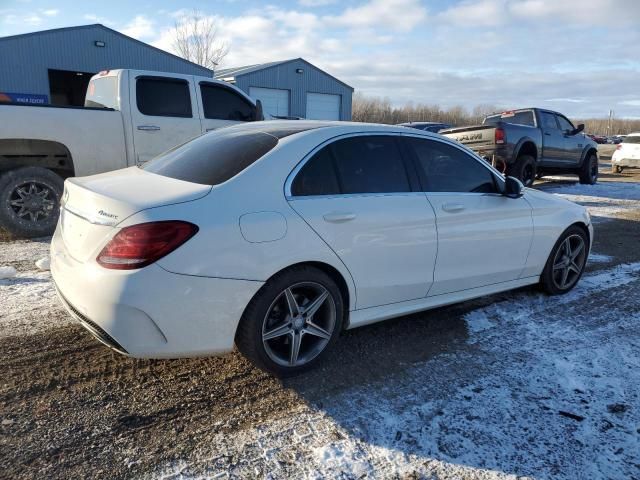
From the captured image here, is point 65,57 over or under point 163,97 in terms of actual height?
over

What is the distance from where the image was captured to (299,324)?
3176 millimetres

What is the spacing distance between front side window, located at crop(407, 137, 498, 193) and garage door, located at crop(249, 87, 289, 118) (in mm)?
25099

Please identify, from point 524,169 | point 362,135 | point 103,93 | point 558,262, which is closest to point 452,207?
point 362,135

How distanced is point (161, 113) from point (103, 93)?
102 cm

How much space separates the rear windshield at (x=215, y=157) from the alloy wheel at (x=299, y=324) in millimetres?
832

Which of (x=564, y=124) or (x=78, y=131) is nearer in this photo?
(x=78, y=131)

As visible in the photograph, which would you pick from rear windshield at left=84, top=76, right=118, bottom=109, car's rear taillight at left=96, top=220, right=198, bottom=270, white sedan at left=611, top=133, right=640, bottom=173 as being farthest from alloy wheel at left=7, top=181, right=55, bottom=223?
white sedan at left=611, top=133, right=640, bottom=173

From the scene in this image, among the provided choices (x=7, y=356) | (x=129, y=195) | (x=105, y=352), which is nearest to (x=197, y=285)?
(x=129, y=195)

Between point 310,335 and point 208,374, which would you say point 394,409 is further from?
point 208,374

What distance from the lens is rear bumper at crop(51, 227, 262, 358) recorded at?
2.61 meters

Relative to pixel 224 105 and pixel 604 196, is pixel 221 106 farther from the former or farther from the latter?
pixel 604 196

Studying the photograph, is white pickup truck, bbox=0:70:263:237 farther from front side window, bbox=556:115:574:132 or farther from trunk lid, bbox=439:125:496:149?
front side window, bbox=556:115:574:132

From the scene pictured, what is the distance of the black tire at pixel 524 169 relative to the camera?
12.2 metres

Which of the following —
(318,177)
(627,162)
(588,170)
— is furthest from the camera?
(627,162)
